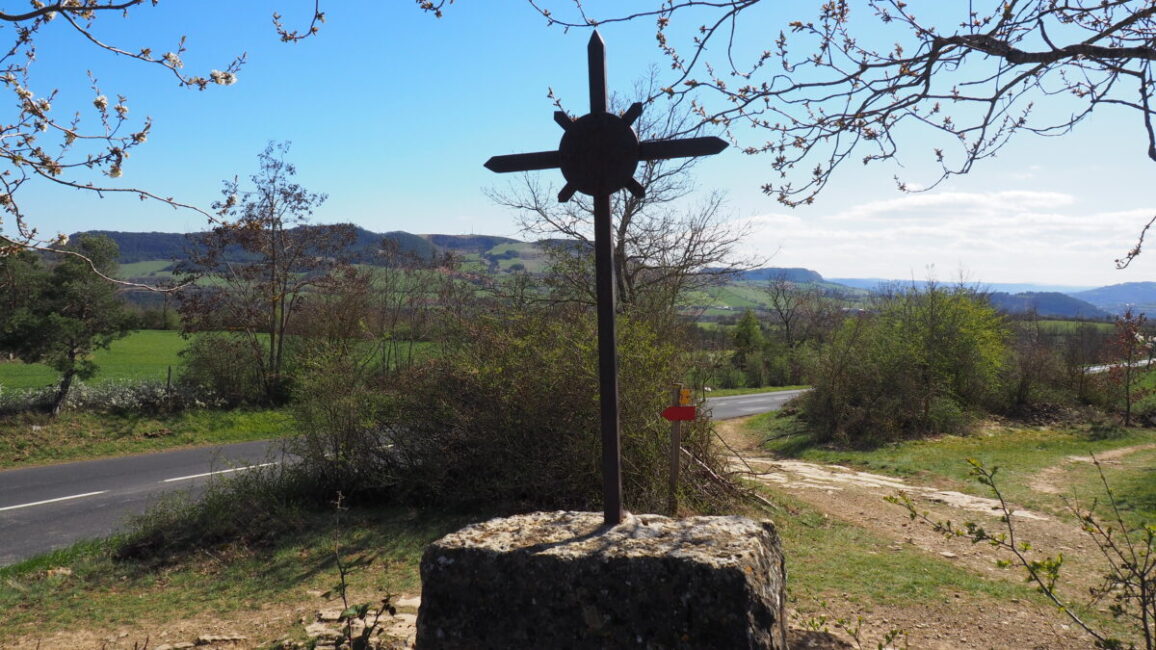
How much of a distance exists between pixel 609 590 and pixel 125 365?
88.3 ft

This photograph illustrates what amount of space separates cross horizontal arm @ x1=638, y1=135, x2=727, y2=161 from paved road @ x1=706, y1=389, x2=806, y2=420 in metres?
17.6

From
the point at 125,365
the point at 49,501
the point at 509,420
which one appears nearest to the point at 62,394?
the point at 49,501

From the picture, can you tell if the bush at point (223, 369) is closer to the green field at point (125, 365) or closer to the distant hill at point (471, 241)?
the green field at point (125, 365)

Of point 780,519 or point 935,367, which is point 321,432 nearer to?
point 780,519

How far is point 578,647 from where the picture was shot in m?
3.03

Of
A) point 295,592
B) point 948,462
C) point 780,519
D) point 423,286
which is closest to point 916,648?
point 780,519

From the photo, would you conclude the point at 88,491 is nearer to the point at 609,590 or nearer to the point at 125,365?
the point at 609,590

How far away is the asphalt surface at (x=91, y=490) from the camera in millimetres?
8719

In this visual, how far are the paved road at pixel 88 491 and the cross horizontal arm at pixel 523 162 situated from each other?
5.62 metres

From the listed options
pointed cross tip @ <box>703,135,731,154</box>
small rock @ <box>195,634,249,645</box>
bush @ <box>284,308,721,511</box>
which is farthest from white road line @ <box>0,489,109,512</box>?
pointed cross tip @ <box>703,135,731,154</box>

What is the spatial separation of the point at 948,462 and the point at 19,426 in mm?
17729

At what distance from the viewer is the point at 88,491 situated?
11086mm

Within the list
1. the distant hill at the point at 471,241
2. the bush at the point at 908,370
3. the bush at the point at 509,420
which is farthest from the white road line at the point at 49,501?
the distant hill at the point at 471,241

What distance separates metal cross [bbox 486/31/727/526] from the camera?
3457mm
